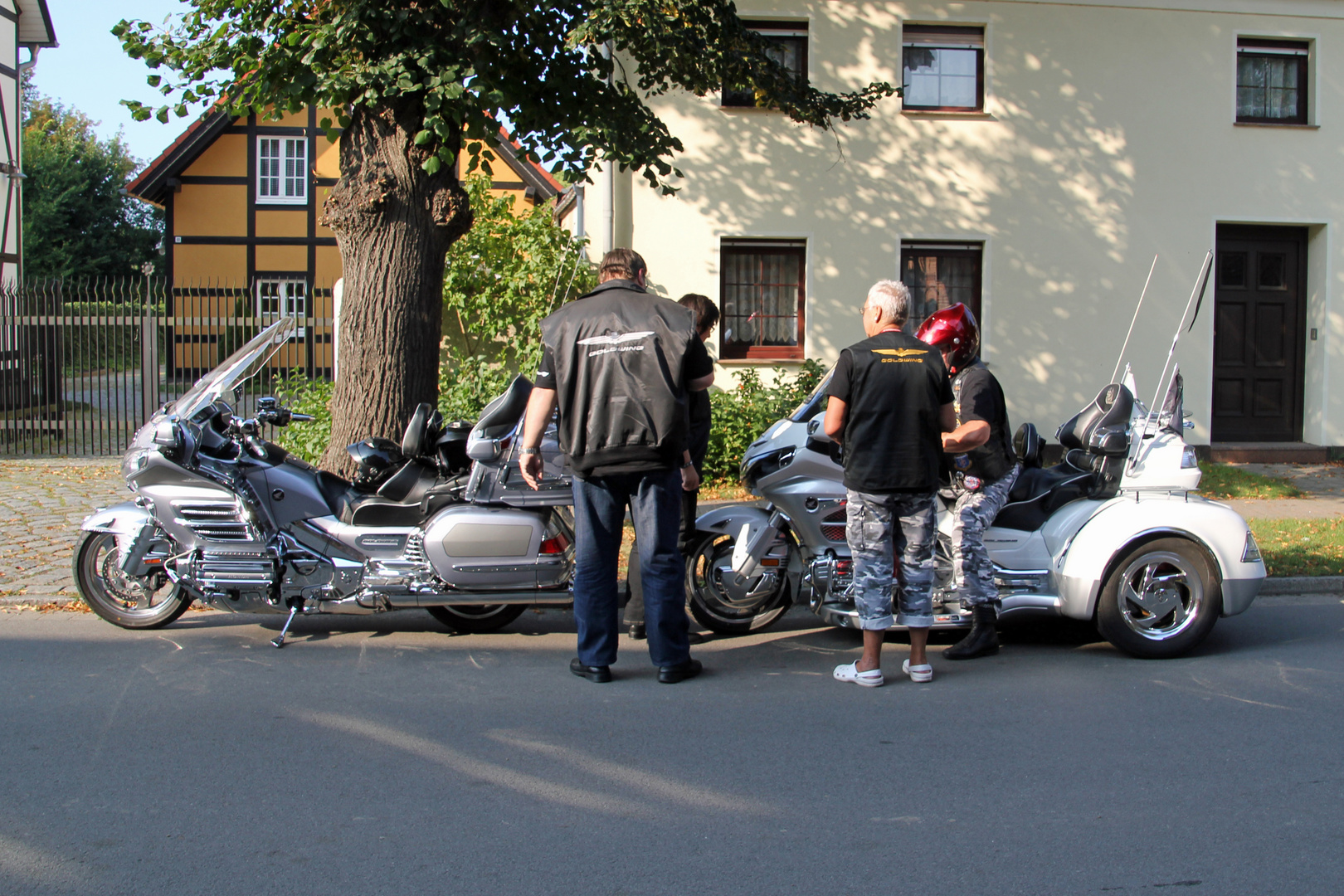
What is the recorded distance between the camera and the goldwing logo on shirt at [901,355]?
16.2 ft

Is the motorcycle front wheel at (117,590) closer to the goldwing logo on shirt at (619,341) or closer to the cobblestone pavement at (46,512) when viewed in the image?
the cobblestone pavement at (46,512)

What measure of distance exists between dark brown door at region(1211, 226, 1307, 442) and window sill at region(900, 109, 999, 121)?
3.32 metres

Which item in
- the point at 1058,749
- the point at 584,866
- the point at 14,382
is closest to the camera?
the point at 584,866

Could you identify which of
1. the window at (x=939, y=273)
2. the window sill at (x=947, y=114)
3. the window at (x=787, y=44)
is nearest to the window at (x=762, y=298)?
the window at (x=939, y=273)

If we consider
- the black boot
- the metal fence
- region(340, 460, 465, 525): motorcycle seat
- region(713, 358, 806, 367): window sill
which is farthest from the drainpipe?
the black boot

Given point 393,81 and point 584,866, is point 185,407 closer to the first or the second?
point 393,81

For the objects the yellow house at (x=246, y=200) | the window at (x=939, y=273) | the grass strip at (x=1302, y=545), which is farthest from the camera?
the yellow house at (x=246, y=200)

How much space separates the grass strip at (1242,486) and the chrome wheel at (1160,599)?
5.39 meters

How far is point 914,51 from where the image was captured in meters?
12.9

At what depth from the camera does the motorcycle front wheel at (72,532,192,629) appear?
573cm

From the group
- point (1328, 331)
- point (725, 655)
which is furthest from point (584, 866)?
point (1328, 331)

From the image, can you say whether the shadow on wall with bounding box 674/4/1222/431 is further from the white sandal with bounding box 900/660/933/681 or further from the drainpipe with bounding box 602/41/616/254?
the white sandal with bounding box 900/660/933/681

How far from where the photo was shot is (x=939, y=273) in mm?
13180

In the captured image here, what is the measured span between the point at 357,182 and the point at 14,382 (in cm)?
875
